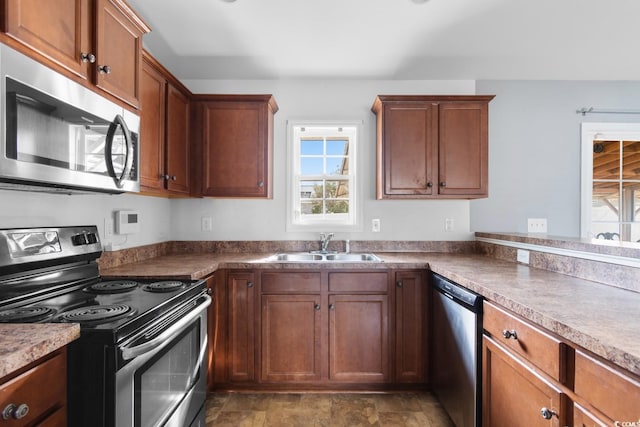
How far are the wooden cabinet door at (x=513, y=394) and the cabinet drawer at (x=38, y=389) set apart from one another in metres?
1.43

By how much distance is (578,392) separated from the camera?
91 cm

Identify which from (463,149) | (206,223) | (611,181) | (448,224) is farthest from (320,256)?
(611,181)

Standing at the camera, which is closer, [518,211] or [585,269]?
[585,269]

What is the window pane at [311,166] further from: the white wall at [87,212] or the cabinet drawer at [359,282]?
the white wall at [87,212]

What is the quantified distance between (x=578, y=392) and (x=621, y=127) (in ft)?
9.76

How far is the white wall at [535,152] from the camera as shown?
2775 millimetres

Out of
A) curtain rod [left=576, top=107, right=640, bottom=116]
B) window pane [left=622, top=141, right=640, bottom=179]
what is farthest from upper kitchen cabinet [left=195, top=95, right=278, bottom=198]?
window pane [left=622, top=141, right=640, bottom=179]

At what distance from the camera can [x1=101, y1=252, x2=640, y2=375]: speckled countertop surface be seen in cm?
84

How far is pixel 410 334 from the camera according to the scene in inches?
82.7

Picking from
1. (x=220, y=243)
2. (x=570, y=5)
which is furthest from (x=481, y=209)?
(x=220, y=243)

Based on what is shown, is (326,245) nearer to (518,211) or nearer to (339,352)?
(339,352)

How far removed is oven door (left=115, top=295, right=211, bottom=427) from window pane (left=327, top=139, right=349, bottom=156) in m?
1.71

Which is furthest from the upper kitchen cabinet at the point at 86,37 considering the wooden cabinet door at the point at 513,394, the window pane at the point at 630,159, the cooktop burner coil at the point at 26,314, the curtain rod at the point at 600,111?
the window pane at the point at 630,159

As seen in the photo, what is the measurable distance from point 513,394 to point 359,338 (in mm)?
1014
